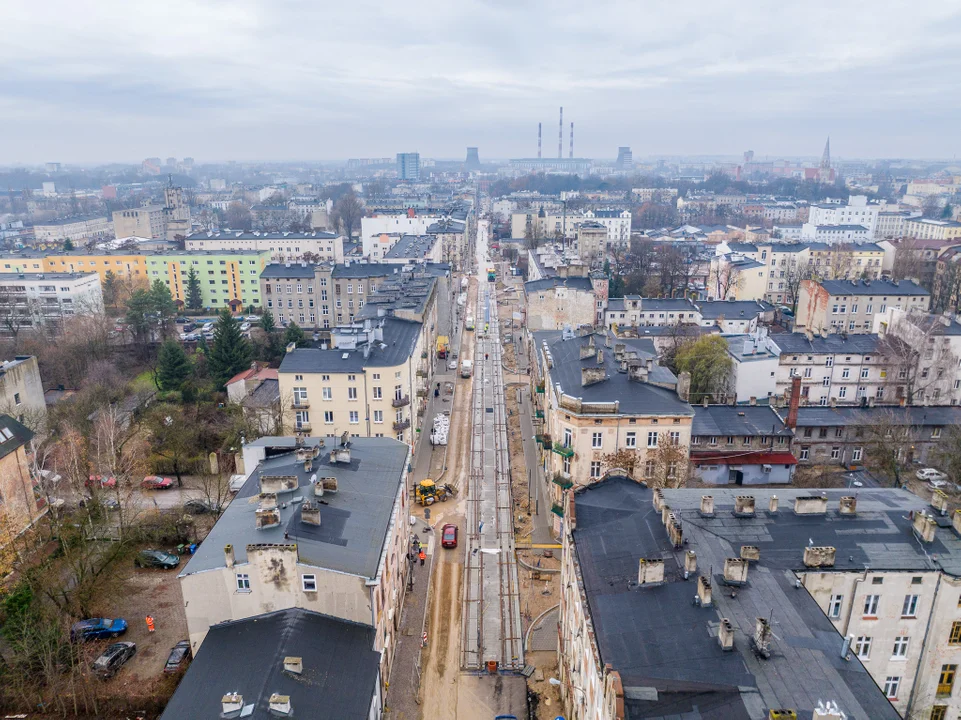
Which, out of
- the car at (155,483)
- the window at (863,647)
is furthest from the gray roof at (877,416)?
the car at (155,483)

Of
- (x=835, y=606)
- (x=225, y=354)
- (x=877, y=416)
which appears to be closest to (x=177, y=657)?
(x=835, y=606)

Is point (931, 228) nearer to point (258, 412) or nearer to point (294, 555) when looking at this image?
point (258, 412)

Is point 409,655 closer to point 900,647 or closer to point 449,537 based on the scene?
point 449,537

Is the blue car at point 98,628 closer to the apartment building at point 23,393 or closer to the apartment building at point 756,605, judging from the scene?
the apartment building at point 756,605

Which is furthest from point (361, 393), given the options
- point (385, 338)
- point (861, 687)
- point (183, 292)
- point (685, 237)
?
point (685, 237)

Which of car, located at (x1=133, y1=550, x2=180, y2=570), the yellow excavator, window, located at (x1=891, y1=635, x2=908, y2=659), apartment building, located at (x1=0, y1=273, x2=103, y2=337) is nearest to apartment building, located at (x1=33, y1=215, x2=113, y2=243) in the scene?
apartment building, located at (x1=0, y1=273, x2=103, y2=337)
